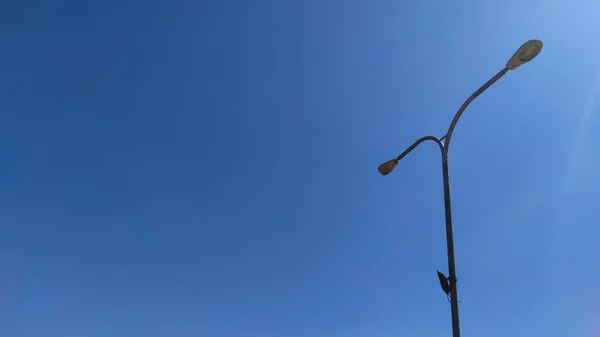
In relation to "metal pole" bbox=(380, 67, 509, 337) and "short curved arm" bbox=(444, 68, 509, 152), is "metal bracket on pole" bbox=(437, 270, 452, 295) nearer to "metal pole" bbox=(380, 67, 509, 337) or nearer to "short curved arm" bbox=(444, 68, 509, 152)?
"metal pole" bbox=(380, 67, 509, 337)

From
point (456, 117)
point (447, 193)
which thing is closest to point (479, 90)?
point (456, 117)

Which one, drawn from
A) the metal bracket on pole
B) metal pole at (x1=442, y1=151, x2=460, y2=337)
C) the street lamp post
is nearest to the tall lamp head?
the street lamp post

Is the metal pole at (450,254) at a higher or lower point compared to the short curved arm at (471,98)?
lower

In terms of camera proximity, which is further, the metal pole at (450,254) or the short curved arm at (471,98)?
the short curved arm at (471,98)

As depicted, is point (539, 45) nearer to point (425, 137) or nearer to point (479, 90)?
point (479, 90)

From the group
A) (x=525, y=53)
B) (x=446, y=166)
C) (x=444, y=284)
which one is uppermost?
(x=525, y=53)

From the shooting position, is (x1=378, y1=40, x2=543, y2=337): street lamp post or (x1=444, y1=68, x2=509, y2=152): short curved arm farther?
(x1=444, y1=68, x2=509, y2=152): short curved arm

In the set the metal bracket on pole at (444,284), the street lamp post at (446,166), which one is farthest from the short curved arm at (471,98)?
the metal bracket on pole at (444,284)

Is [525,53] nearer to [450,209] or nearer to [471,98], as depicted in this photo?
[471,98]

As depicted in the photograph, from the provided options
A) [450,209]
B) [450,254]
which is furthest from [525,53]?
[450,254]

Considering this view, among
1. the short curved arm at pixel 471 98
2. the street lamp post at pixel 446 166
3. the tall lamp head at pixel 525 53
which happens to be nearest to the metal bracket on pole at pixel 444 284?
the street lamp post at pixel 446 166

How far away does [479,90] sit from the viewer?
10.2m

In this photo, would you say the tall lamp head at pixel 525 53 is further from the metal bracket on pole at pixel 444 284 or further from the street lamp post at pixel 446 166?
the metal bracket on pole at pixel 444 284

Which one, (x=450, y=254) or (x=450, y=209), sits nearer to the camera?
(x=450, y=254)
